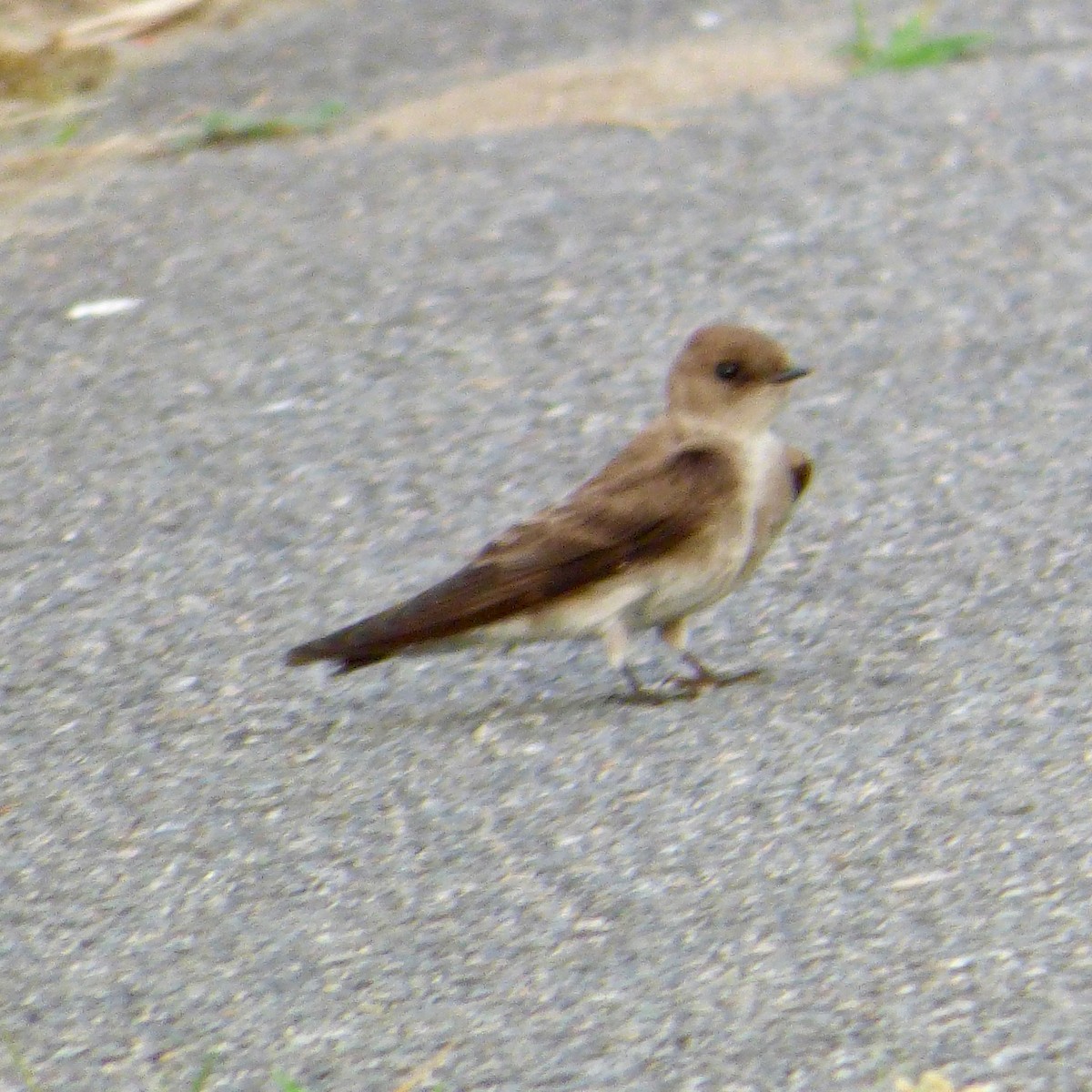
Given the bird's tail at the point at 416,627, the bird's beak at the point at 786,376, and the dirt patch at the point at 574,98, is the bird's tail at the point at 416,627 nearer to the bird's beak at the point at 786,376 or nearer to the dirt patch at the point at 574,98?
the bird's beak at the point at 786,376

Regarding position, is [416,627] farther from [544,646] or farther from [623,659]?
[544,646]

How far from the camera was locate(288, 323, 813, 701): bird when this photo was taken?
16.5 feet

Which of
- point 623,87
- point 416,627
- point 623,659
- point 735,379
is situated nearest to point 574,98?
point 623,87

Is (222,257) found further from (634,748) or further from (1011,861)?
(1011,861)

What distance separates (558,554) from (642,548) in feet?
0.59

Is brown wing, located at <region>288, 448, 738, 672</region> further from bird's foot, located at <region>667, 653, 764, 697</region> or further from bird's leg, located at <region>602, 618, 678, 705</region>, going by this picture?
bird's foot, located at <region>667, 653, 764, 697</region>

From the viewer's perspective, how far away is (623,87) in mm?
9211

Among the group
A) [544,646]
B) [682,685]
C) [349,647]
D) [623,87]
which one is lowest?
[544,646]

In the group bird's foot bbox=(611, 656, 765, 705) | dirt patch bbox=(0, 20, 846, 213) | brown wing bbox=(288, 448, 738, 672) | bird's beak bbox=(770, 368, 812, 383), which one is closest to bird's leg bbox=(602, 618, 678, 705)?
bird's foot bbox=(611, 656, 765, 705)

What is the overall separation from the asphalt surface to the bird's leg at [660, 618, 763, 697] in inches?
3.2

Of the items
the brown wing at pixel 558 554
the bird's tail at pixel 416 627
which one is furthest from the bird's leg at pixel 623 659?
the bird's tail at pixel 416 627

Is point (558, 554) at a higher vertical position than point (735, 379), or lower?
lower

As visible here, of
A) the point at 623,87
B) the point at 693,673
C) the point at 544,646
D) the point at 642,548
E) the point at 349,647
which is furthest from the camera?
the point at 623,87

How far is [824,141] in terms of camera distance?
28.0 feet
